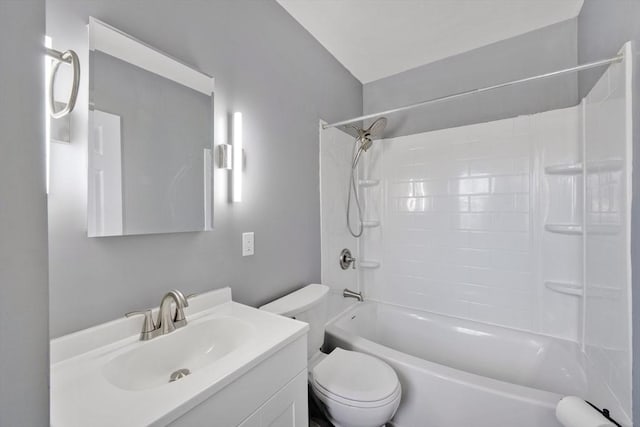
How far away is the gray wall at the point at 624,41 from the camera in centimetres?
100

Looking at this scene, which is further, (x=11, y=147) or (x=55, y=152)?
(x=55, y=152)

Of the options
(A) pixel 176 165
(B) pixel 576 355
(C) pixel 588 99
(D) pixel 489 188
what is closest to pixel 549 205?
(D) pixel 489 188

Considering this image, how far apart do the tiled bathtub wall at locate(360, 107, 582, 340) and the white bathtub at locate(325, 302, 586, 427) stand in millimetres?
156

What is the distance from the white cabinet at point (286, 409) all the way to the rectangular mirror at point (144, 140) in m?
0.74

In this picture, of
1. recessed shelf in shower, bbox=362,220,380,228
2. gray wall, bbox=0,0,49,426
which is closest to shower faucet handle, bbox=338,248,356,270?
recessed shelf in shower, bbox=362,220,380,228

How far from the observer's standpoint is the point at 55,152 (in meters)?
0.81

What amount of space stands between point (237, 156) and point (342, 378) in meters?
1.22

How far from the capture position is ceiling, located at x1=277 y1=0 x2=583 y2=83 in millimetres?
1651

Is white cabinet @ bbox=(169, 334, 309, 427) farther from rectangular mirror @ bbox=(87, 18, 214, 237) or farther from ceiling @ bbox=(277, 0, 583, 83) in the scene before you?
ceiling @ bbox=(277, 0, 583, 83)

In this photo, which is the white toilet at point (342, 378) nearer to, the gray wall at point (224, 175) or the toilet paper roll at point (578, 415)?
the gray wall at point (224, 175)

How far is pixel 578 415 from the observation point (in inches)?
39.9

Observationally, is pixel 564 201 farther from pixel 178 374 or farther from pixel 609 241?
pixel 178 374

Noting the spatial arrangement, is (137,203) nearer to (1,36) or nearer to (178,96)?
(178,96)

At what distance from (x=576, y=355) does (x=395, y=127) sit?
2031 mm
